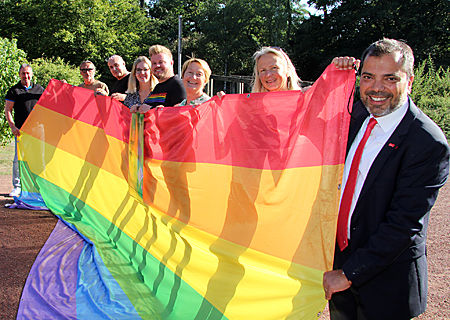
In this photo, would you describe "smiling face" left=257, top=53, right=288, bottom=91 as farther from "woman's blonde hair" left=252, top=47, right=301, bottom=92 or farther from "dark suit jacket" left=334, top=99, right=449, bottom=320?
"dark suit jacket" left=334, top=99, right=449, bottom=320

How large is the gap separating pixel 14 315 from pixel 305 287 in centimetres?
242

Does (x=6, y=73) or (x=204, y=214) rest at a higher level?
(x=6, y=73)

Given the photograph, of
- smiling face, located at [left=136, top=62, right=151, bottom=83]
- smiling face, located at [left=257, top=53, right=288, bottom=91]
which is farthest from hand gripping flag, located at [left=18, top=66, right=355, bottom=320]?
smiling face, located at [left=136, top=62, right=151, bottom=83]

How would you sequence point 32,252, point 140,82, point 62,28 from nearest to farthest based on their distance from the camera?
point 32,252 < point 140,82 < point 62,28

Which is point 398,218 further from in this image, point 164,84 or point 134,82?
point 134,82

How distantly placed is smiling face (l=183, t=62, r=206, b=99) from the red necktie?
2167 millimetres

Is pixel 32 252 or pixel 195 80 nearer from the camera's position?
pixel 195 80

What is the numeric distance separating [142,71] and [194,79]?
117cm

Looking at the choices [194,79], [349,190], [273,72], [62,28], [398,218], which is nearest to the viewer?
[398,218]

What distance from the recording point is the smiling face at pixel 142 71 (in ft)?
14.9

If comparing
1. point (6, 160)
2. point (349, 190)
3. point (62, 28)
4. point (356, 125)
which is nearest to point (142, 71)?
point (356, 125)

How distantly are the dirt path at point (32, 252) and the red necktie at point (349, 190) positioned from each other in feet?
4.96

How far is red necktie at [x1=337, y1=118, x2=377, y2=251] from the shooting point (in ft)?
6.13

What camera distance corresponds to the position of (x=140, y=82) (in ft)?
15.2
